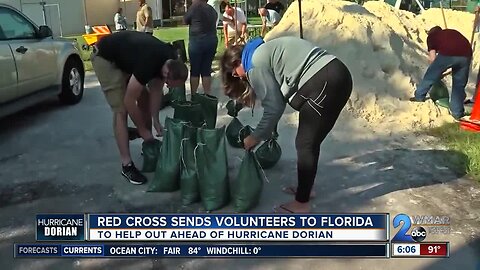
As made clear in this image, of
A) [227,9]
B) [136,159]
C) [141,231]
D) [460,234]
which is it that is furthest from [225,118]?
[227,9]

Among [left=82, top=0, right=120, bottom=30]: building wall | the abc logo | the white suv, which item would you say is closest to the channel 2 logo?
the abc logo

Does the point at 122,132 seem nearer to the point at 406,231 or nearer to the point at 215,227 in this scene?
the point at 215,227

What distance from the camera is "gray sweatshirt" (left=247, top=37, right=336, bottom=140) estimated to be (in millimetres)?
3217

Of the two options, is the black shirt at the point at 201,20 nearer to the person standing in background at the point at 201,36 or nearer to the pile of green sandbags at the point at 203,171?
the person standing in background at the point at 201,36

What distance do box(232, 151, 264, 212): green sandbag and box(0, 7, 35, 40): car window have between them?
157 inches

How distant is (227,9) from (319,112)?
308 inches

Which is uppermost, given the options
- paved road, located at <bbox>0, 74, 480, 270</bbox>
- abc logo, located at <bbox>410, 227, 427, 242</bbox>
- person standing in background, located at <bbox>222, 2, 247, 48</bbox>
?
person standing in background, located at <bbox>222, 2, 247, 48</bbox>

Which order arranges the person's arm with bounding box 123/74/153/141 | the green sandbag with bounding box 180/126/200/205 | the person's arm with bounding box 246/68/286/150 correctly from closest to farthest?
1. the person's arm with bounding box 246/68/286/150
2. the green sandbag with bounding box 180/126/200/205
3. the person's arm with bounding box 123/74/153/141

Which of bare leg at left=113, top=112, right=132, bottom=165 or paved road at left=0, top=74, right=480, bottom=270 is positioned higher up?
bare leg at left=113, top=112, right=132, bottom=165

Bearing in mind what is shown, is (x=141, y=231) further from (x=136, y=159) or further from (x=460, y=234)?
(x=460, y=234)

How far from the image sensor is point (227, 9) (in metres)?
10.6

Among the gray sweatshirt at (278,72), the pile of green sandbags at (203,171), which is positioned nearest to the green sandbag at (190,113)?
the pile of green sandbags at (203,171)

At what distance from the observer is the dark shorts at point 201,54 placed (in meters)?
6.77

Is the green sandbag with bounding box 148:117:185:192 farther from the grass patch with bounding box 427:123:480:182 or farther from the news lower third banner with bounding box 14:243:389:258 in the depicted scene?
the grass patch with bounding box 427:123:480:182
